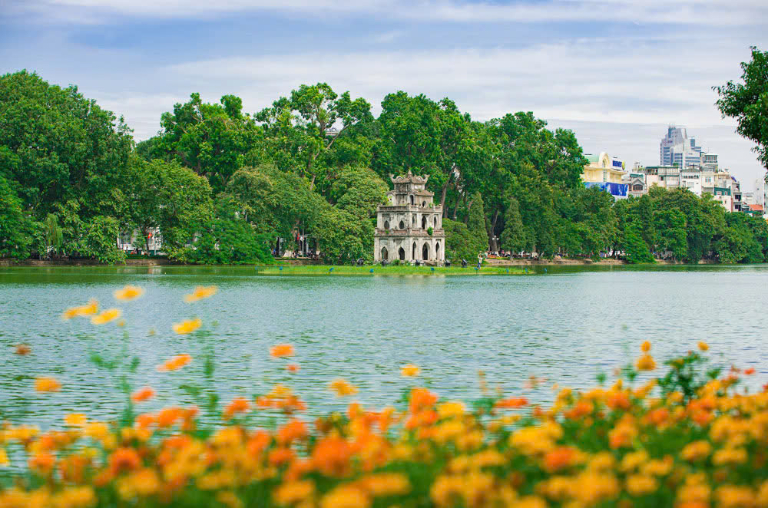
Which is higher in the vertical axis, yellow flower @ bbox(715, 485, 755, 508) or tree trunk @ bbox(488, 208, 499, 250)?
tree trunk @ bbox(488, 208, 499, 250)

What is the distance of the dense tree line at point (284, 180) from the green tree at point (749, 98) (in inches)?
2318

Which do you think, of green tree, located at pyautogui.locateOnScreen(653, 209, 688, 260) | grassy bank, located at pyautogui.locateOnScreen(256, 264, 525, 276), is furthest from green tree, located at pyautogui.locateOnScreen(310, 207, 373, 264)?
green tree, located at pyautogui.locateOnScreen(653, 209, 688, 260)

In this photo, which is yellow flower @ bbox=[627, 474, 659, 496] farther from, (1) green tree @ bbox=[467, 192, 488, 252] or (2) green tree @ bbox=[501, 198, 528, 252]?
(2) green tree @ bbox=[501, 198, 528, 252]

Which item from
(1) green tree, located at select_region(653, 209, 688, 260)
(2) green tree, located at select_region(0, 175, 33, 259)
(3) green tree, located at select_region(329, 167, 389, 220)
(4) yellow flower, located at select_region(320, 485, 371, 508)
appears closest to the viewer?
(4) yellow flower, located at select_region(320, 485, 371, 508)

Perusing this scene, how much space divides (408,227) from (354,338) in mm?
63544

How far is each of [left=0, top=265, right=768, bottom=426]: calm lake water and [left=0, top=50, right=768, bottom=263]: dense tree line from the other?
28.8 m

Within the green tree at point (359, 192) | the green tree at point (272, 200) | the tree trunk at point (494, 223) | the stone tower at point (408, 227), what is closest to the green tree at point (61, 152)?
the green tree at point (272, 200)

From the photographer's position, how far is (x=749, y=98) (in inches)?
1244

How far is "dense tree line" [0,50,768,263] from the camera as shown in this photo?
80938mm

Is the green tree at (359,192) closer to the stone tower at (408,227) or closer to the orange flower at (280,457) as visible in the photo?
the stone tower at (408,227)

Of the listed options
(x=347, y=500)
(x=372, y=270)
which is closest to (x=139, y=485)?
(x=347, y=500)

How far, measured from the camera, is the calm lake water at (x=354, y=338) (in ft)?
58.9

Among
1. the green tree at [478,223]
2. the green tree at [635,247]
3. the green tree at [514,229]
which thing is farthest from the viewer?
the green tree at [635,247]

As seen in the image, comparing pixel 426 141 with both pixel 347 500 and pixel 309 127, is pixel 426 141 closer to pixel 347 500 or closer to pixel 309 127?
pixel 309 127
